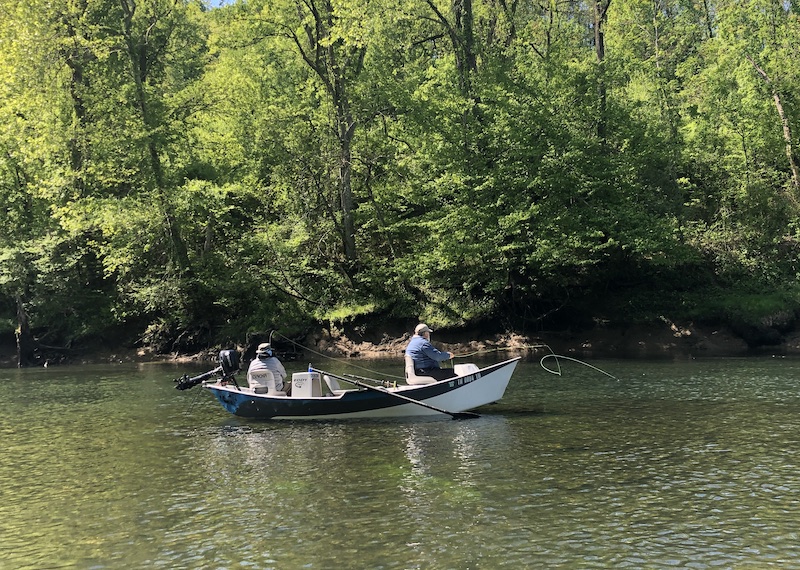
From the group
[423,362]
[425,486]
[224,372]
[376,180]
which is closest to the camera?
[425,486]

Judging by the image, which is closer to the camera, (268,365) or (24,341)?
(268,365)

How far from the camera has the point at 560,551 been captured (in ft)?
25.5

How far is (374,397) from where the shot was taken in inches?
639

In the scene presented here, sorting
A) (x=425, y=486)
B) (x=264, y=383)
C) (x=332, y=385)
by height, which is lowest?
(x=425, y=486)

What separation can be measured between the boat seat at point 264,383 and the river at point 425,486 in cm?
84

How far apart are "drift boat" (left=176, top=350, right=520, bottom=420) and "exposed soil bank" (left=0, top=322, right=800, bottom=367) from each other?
10058 mm

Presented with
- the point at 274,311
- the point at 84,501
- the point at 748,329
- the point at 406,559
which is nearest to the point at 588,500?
the point at 406,559

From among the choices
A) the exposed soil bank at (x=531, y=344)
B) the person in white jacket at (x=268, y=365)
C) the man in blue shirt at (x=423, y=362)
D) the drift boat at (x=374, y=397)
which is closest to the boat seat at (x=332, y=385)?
the drift boat at (x=374, y=397)

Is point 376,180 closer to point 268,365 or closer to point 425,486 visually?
point 268,365

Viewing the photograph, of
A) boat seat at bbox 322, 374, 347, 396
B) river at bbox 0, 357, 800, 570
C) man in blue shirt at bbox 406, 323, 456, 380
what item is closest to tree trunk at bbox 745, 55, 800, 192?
river at bbox 0, 357, 800, 570

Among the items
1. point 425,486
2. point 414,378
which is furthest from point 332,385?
point 425,486

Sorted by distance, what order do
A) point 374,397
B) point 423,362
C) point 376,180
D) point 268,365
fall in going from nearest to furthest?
point 374,397
point 423,362
point 268,365
point 376,180

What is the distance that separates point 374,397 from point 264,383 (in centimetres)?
277

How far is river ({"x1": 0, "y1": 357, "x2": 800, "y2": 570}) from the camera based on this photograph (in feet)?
26.1
